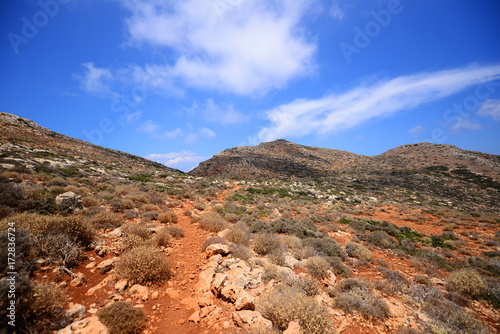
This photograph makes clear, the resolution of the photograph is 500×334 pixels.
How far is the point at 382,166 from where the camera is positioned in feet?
164

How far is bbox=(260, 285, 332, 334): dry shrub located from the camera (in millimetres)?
3223

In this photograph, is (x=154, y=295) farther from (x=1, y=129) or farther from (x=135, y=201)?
(x=1, y=129)

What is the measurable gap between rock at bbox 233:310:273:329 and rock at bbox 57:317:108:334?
232 centimetres

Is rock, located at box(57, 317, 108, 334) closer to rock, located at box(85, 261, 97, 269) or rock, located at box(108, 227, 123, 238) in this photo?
rock, located at box(85, 261, 97, 269)

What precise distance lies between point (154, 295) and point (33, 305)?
1.99m

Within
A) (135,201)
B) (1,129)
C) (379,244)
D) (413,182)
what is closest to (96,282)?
(135,201)

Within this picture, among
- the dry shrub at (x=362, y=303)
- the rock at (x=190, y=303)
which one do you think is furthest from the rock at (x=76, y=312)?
the dry shrub at (x=362, y=303)

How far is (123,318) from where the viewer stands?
3.24 meters

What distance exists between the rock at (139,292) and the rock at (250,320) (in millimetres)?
2120

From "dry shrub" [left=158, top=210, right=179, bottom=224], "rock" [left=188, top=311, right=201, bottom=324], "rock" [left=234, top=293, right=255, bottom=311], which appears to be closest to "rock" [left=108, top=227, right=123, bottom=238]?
"dry shrub" [left=158, top=210, right=179, bottom=224]

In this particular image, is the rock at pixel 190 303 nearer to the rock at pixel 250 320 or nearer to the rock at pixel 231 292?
the rock at pixel 231 292

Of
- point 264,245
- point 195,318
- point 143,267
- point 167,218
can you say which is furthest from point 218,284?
point 167,218

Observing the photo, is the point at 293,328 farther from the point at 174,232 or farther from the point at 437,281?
the point at 437,281

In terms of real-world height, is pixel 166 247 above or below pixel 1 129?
below
